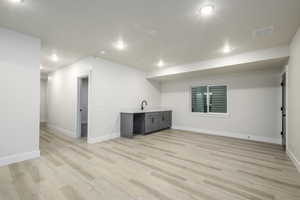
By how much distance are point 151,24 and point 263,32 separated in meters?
2.25

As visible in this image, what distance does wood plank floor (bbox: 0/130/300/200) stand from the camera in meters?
1.81

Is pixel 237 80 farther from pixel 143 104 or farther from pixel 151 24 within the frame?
pixel 151 24

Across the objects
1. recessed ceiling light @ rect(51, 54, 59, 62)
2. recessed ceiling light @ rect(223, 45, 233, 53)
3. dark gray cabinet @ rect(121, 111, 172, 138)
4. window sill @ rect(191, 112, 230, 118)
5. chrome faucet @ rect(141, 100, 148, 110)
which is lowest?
dark gray cabinet @ rect(121, 111, 172, 138)

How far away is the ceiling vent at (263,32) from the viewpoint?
258cm

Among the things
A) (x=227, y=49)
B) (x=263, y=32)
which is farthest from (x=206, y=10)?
(x=227, y=49)

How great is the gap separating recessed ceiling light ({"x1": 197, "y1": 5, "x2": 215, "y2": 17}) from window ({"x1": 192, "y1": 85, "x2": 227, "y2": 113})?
3777mm

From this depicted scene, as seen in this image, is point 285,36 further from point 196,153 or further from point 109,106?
point 109,106

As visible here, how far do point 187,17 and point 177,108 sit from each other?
182 inches

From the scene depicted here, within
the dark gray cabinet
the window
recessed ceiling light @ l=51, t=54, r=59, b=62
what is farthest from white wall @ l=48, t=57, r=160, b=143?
the window

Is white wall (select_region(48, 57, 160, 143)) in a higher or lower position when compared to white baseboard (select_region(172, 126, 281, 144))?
→ higher

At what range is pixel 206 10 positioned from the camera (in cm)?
204

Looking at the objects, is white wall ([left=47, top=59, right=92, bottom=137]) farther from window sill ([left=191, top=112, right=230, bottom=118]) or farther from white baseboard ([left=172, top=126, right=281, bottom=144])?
white baseboard ([left=172, top=126, right=281, bottom=144])

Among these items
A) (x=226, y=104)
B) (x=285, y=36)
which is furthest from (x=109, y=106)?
(x=285, y=36)

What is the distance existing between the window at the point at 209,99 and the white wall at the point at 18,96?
5.45m
